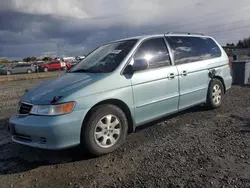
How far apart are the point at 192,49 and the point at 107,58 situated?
1894 mm

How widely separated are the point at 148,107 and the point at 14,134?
2083mm

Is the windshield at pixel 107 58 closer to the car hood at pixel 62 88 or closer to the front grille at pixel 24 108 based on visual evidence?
the car hood at pixel 62 88

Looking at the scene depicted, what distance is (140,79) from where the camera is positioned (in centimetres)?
362

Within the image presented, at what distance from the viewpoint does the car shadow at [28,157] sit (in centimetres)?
317

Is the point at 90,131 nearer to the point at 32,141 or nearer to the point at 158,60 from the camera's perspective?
the point at 32,141

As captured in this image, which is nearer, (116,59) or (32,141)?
(32,141)

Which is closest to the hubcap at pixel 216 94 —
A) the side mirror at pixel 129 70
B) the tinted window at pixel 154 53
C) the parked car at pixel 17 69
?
the tinted window at pixel 154 53

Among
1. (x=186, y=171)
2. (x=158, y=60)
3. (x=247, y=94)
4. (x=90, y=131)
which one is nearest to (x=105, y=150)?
(x=90, y=131)

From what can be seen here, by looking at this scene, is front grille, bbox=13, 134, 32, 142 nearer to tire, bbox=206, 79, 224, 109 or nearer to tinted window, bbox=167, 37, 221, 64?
tinted window, bbox=167, 37, 221, 64

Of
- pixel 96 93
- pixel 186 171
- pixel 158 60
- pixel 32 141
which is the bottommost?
pixel 186 171

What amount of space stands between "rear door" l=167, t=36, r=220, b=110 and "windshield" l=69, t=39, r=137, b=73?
943 millimetres

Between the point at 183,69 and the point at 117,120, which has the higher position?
the point at 183,69

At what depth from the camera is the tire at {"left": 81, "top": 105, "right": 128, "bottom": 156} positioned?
309 centimetres

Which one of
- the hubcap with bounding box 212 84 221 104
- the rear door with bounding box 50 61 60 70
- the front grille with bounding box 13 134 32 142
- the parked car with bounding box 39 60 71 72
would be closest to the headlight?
the front grille with bounding box 13 134 32 142
